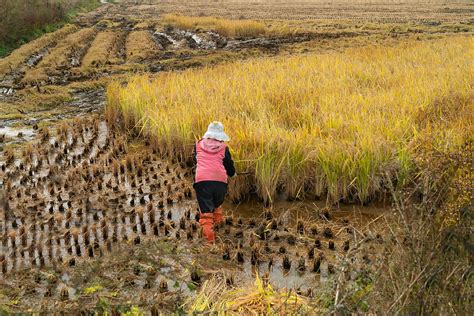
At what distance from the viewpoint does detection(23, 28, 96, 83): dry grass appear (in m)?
12.1

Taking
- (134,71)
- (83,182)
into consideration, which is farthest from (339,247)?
(134,71)

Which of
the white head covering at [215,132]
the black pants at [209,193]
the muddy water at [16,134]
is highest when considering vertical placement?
the white head covering at [215,132]

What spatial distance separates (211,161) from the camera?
441 cm

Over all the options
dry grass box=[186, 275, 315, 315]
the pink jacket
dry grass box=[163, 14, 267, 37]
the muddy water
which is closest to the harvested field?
dry grass box=[163, 14, 267, 37]

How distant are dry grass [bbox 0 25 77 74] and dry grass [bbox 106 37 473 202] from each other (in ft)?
21.1

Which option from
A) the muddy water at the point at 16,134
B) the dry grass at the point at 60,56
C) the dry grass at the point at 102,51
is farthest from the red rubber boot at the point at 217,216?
the dry grass at the point at 102,51

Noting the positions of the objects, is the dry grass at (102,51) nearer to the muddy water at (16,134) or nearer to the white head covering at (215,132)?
the muddy water at (16,134)

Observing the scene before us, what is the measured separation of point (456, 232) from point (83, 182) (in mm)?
3950

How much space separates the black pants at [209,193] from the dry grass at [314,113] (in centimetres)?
65

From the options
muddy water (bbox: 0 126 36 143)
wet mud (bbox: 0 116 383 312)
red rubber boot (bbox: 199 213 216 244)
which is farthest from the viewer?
muddy water (bbox: 0 126 36 143)

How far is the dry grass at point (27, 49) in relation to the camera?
13.4 meters

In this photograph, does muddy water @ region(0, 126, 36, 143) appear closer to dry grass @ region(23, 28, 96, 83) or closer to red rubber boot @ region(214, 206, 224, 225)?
dry grass @ region(23, 28, 96, 83)

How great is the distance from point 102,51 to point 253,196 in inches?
462

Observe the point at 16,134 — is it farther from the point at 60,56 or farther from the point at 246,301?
the point at 60,56
